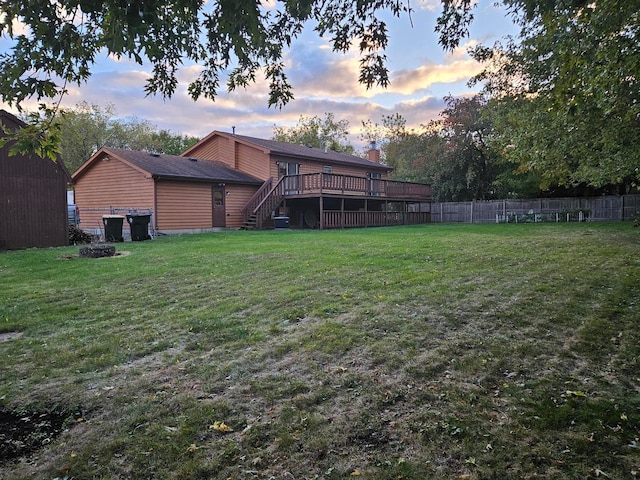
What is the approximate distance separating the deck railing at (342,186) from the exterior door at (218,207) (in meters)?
3.05

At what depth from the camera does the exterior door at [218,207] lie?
20.2m

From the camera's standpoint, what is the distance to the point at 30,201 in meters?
13.0

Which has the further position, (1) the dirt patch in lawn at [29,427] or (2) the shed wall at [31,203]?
(2) the shed wall at [31,203]

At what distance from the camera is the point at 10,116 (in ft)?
39.1

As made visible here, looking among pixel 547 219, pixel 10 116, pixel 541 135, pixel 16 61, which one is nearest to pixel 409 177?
pixel 547 219

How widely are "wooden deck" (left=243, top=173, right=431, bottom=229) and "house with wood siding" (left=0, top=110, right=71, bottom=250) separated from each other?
819cm

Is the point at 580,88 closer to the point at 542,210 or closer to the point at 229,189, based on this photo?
the point at 229,189

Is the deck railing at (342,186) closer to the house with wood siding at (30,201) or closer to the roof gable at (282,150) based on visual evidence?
the roof gable at (282,150)

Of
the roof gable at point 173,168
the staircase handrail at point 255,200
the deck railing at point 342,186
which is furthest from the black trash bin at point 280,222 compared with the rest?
the roof gable at point 173,168

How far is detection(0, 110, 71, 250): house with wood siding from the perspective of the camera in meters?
12.4

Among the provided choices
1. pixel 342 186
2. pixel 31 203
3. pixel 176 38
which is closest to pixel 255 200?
pixel 342 186

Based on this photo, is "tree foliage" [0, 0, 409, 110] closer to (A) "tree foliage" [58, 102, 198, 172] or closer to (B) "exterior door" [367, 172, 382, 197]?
(B) "exterior door" [367, 172, 382, 197]

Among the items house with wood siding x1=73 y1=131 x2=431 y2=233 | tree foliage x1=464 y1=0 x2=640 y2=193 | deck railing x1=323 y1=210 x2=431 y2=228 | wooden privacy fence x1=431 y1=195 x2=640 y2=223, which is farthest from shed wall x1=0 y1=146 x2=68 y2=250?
wooden privacy fence x1=431 y1=195 x2=640 y2=223

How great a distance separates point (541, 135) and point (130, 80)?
902cm
